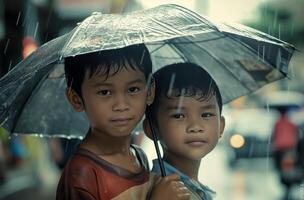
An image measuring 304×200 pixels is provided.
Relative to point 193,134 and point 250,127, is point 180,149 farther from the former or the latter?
point 250,127

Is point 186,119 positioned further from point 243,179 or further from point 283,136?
point 243,179

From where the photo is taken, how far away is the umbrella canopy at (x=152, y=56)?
7.92ft

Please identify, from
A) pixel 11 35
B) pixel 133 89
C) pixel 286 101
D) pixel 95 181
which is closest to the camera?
pixel 95 181

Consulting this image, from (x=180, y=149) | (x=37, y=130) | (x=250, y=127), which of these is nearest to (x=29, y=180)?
(x=250, y=127)

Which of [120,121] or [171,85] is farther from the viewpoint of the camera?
[171,85]

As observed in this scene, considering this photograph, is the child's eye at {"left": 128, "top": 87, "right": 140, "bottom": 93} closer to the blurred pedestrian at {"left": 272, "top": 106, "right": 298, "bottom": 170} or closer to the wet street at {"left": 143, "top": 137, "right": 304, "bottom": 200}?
the wet street at {"left": 143, "top": 137, "right": 304, "bottom": 200}

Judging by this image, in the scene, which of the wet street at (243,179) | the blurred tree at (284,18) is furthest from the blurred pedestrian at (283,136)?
the blurred tree at (284,18)

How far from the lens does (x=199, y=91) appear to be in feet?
9.29

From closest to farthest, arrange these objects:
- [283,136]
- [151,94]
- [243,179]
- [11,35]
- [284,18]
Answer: [151,94] < [283,136] < [243,179] < [11,35] < [284,18]

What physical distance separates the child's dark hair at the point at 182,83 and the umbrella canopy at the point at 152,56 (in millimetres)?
165

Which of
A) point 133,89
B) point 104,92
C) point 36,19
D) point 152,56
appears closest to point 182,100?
point 133,89

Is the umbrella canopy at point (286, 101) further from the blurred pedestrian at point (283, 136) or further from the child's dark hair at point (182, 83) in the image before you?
the child's dark hair at point (182, 83)

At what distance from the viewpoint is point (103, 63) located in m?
2.55

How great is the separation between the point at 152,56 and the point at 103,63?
0.81 metres
